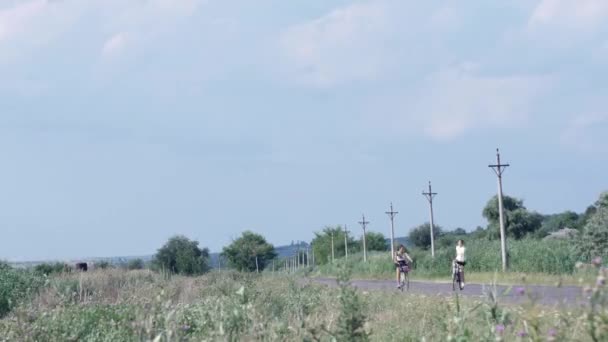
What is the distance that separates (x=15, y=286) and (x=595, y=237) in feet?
85.9

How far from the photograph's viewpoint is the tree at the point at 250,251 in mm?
96562

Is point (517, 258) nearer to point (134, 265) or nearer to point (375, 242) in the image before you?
point (134, 265)

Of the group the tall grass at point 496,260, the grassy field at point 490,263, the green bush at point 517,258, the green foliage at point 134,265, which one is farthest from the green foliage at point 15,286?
the green bush at point 517,258

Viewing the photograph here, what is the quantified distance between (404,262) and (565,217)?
87.0 m

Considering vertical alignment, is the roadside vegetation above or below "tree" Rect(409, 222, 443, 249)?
below

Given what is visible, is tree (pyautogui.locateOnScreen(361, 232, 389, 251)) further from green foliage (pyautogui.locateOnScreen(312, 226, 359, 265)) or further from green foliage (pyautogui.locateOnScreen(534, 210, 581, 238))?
green foliage (pyautogui.locateOnScreen(534, 210, 581, 238))

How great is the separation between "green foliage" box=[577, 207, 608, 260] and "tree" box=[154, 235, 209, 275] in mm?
17404

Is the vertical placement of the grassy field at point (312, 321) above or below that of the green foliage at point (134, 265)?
below

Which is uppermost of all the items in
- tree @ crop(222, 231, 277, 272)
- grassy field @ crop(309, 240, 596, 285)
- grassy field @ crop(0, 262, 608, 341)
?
tree @ crop(222, 231, 277, 272)

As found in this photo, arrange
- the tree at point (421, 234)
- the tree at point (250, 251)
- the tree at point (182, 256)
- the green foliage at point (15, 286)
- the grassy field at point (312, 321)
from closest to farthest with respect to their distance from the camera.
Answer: the grassy field at point (312, 321) < the green foliage at point (15, 286) < the tree at point (182, 256) < the tree at point (250, 251) < the tree at point (421, 234)

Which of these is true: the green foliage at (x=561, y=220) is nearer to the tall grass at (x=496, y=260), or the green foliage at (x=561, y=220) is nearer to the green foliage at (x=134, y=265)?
the tall grass at (x=496, y=260)

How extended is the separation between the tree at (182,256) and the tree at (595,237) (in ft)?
57.1

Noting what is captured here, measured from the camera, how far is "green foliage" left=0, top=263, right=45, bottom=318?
85.7 feet

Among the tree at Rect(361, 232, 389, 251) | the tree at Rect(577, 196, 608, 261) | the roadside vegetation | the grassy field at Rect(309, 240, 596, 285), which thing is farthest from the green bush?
the tree at Rect(361, 232, 389, 251)
